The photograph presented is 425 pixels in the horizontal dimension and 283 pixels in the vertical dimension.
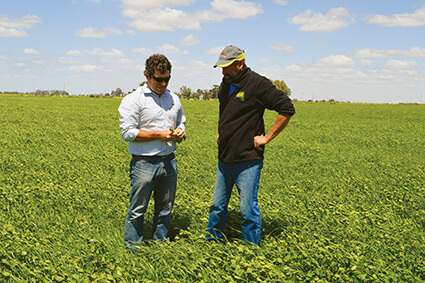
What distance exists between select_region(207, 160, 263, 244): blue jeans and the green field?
0.70 feet

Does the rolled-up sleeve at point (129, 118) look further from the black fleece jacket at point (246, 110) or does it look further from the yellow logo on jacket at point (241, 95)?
the yellow logo on jacket at point (241, 95)

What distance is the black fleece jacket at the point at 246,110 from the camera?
3973mm

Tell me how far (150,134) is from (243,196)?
127 centimetres

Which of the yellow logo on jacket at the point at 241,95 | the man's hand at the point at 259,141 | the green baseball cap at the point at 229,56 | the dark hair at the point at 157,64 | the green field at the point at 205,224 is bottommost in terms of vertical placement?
the green field at the point at 205,224

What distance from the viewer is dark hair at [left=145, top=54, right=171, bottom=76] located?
3844mm

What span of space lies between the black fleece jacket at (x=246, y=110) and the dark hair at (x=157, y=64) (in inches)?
30.5

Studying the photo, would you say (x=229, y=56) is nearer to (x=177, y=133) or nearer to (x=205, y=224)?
(x=177, y=133)

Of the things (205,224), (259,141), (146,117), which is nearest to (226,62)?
(259,141)

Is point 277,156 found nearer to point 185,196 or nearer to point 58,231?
point 185,196

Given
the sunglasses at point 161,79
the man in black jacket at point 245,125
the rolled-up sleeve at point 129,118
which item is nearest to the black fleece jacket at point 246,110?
the man in black jacket at point 245,125

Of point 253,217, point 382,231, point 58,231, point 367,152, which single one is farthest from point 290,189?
point 367,152

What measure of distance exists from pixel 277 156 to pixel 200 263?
8230 mm

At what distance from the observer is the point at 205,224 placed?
5.11 metres

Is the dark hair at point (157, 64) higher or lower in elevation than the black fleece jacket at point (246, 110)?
higher
